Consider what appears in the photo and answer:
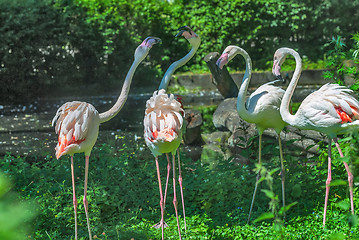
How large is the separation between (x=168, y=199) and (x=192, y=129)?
Answer: 8.15 ft

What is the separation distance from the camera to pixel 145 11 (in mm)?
12797

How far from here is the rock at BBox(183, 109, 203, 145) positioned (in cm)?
667

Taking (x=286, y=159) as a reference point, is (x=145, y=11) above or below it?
above

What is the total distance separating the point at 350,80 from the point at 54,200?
7093 mm

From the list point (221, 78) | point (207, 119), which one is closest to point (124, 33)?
point (207, 119)

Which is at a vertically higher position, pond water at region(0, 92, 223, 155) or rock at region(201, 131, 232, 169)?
pond water at region(0, 92, 223, 155)

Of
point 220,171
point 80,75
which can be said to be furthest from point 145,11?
point 220,171

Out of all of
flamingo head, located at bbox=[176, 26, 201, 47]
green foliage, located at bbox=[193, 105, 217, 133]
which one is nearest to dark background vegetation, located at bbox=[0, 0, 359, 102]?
green foliage, located at bbox=[193, 105, 217, 133]

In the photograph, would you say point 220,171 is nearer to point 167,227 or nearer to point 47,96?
point 167,227

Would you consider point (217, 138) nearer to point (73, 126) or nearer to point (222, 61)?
point (222, 61)

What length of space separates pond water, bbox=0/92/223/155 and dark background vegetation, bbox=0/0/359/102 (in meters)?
0.83

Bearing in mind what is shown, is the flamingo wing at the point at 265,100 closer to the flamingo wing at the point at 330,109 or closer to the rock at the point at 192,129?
the flamingo wing at the point at 330,109

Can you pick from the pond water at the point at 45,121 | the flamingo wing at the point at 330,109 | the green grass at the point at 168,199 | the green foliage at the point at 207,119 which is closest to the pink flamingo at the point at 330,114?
the flamingo wing at the point at 330,109

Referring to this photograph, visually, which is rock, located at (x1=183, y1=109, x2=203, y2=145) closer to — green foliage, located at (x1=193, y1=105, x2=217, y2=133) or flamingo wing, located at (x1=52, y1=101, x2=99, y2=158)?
green foliage, located at (x1=193, y1=105, x2=217, y2=133)
